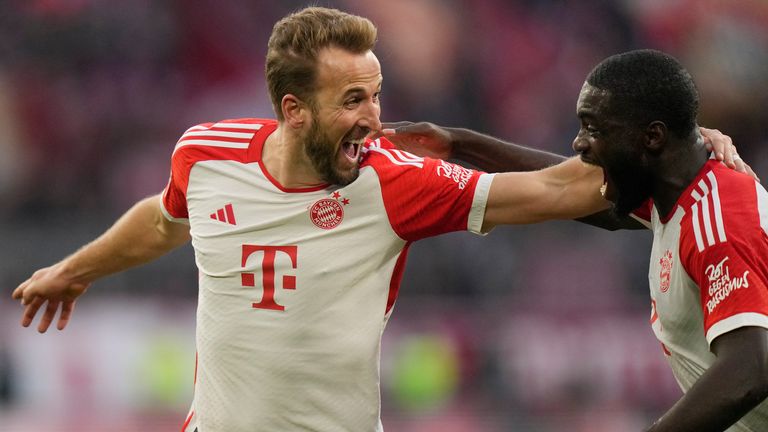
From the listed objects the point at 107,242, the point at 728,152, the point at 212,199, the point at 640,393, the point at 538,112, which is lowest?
the point at 640,393

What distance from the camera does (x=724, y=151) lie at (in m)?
4.02

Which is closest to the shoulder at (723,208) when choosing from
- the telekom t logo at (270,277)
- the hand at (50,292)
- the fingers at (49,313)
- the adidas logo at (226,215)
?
the telekom t logo at (270,277)

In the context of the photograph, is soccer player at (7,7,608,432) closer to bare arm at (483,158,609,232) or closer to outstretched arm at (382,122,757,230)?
bare arm at (483,158,609,232)

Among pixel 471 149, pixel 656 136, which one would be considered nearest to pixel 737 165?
pixel 656 136

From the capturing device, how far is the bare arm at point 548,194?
4.28 meters

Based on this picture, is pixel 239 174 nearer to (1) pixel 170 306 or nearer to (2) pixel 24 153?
(1) pixel 170 306

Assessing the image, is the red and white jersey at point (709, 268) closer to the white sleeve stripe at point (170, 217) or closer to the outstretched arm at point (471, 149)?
the outstretched arm at point (471, 149)

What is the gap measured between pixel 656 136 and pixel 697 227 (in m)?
0.34

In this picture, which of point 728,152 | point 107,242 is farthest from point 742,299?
point 107,242

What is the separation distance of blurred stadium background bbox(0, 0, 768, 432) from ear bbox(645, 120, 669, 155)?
6.19 meters

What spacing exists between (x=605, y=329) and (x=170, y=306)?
149 inches

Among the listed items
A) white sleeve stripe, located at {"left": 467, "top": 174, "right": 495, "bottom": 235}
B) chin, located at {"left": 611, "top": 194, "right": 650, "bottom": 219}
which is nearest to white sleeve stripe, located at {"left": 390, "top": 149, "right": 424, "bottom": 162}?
white sleeve stripe, located at {"left": 467, "top": 174, "right": 495, "bottom": 235}

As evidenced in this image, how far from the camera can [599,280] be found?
37.9ft

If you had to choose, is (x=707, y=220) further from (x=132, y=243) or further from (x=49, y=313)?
(x=49, y=313)
